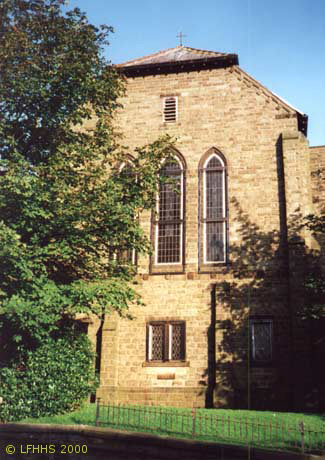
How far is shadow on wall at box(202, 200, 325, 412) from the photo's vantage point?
60.5 ft

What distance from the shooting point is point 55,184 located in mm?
15242

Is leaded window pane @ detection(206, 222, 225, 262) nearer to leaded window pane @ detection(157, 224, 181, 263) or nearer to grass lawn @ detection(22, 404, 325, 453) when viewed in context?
leaded window pane @ detection(157, 224, 181, 263)

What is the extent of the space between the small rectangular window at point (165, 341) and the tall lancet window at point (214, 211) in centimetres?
277

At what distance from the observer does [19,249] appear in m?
13.9

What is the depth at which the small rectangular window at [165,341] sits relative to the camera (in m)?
20.0

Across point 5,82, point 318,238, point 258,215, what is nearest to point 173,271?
point 258,215

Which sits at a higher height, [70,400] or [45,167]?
[45,167]

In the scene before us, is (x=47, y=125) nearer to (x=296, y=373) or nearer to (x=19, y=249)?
(x=19, y=249)

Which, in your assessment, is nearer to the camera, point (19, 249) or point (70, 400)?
point (19, 249)

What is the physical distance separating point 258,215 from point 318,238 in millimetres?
2495

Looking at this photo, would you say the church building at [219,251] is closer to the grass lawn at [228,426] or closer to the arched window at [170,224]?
the arched window at [170,224]

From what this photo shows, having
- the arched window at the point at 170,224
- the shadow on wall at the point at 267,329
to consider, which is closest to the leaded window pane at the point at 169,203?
the arched window at the point at 170,224

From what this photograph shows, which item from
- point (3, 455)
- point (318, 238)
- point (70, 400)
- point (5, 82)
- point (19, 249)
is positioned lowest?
point (3, 455)

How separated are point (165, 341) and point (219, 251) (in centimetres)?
396
